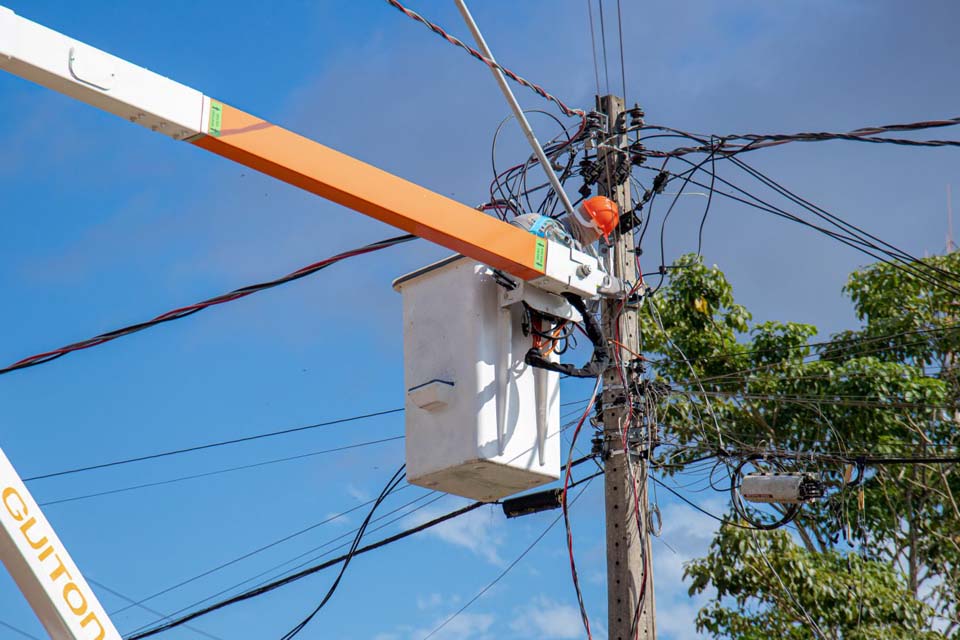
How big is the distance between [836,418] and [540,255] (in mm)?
8644

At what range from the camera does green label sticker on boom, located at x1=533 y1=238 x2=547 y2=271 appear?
23.9 ft

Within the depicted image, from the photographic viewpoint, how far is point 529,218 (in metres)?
7.59

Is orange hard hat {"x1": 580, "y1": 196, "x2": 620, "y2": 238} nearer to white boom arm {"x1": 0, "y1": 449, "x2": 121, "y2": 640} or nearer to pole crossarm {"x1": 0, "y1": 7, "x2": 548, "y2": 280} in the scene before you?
pole crossarm {"x1": 0, "y1": 7, "x2": 548, "y2": 280}

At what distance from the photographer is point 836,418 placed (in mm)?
14969

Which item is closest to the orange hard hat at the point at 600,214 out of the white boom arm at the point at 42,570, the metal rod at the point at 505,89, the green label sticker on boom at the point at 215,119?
the metal rod at the point at 505,89

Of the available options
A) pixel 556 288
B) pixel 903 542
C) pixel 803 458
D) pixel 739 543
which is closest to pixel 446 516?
pixel 803 458

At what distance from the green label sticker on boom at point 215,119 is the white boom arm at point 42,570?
172cm

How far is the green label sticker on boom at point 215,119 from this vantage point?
594 centimetres

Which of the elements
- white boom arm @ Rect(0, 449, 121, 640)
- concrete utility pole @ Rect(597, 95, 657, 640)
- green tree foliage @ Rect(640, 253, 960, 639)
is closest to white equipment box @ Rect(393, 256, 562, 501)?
concrete utility pole @ Rect(597, 95, 657, 640)

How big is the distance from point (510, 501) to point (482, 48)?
312cm

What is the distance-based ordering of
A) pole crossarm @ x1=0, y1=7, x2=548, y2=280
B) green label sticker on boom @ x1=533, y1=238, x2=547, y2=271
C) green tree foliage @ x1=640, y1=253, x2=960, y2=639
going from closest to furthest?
pole crossarm @ x1=0, y1=7, x2=548, y2=280
green label sticker on boom @ x1=533, y1=238, x2=547, y2=271
green tree foliage @ x1=640, y1=253, x2=960, y2=639

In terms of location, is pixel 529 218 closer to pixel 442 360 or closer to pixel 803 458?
pixel 442 360

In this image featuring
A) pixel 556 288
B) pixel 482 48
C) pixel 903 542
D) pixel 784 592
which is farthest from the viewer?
pixel 903 542

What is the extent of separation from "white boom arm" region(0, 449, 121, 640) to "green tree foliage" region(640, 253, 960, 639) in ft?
29.7
